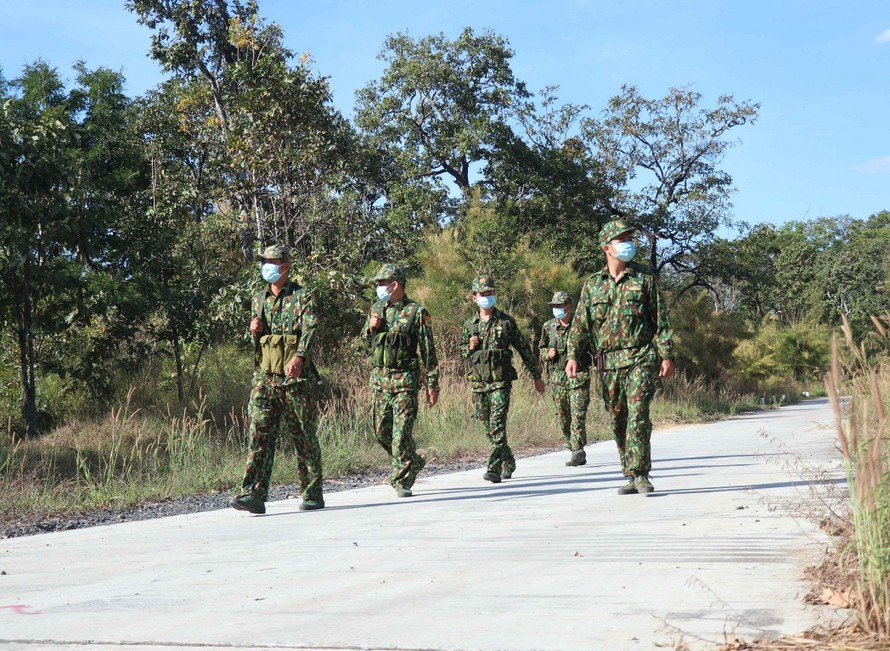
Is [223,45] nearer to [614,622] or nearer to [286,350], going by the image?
[286,350]

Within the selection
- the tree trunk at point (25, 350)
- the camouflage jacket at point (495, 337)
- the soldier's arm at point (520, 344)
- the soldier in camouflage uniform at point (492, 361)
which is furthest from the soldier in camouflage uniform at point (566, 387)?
the tree trunk at point (25, 350)

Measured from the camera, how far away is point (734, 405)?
30.9m

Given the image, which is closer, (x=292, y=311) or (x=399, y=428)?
(x=292, y=311)

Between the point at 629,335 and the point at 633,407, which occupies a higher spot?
the point at 629,335

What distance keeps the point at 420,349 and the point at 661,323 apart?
228 centimetres

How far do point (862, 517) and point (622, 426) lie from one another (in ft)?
18.7

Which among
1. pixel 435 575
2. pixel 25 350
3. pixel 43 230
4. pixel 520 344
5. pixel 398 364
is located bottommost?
pixel 435 575

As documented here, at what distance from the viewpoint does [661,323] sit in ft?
30.6

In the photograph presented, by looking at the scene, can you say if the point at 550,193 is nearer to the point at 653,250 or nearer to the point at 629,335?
the point at 653,250

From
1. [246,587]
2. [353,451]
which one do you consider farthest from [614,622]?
[353,451]

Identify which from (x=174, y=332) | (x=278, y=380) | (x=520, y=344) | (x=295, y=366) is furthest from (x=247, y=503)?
(x=174, y=332)

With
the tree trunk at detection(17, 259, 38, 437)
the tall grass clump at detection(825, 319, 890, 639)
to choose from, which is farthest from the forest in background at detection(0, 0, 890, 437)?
the tall grass clump at detection(825, 319, 890, 639)

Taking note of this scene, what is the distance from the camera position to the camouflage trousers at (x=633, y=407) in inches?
364

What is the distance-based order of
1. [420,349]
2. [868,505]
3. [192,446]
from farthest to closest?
[192,446]
[420,349]
[868,505]
